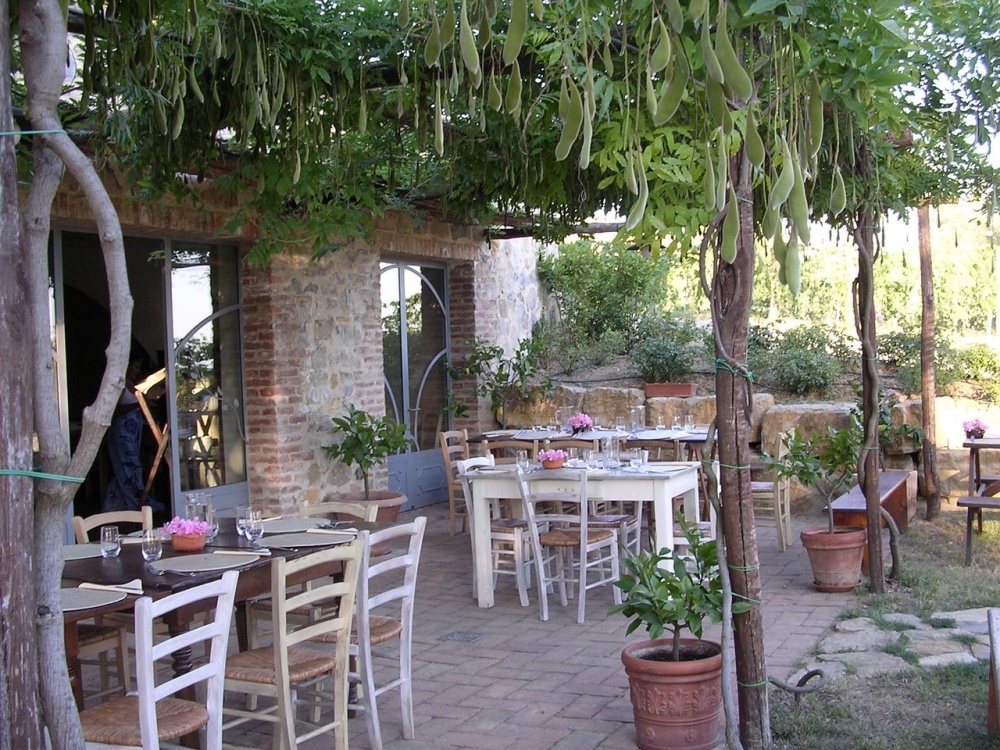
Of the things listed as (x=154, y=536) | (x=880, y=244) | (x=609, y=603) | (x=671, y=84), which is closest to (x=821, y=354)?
(x=880, y=244)

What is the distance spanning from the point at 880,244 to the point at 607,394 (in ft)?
15.3

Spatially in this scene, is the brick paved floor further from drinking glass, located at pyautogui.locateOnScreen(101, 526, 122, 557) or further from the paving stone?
drinking glass, located at pyautogui.locateOnScreen(101, 526, 122, 557)

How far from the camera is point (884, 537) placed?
7.39 metres

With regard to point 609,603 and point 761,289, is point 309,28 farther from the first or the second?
point 761,289

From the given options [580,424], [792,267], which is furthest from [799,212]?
[580,424]

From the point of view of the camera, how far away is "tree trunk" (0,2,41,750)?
185cm

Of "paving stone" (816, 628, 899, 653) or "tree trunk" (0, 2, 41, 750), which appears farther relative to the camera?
"paving stone" (816, 628, 899, 653)

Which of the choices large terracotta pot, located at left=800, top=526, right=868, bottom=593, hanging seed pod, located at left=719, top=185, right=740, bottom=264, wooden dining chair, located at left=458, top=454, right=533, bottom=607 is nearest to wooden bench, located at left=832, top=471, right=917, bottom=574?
large terracotta pot, located at left=800, top=526, right=868, bottom=593

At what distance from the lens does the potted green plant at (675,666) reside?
3562 millimetres

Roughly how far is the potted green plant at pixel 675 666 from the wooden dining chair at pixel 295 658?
952 mm

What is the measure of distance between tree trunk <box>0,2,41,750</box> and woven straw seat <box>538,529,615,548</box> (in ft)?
13.5

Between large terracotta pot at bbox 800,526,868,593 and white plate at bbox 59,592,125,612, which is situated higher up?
white plate at bbox 59,592,125,612

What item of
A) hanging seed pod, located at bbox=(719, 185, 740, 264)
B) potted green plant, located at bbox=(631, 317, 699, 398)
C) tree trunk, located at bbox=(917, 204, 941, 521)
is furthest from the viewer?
potted green plant, located at bbox=(631, 317, 699, 398)

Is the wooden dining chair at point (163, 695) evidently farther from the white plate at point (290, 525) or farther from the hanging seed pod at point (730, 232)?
the hanging seed pod at point (730, 232)
